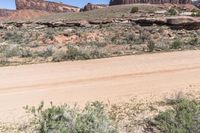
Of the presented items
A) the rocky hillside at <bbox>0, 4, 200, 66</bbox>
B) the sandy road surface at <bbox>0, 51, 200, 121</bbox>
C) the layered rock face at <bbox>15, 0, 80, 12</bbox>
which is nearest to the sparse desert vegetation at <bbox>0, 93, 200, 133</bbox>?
the sandy road surface at <bbox>0, 51, 200, 121</bbox>

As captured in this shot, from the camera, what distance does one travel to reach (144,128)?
8305 millimetres

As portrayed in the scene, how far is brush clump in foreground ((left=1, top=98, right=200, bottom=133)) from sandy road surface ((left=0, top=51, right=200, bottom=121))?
1009 millimetres

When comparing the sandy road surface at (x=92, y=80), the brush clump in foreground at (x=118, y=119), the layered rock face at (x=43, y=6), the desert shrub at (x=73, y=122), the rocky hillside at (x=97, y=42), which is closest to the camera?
the desert shrub at (x=73, y=122)

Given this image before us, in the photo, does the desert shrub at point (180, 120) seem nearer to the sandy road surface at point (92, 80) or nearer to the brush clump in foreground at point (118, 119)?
the brush clump in foreground at point (118, 119)

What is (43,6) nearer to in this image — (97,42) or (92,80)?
(97,42)

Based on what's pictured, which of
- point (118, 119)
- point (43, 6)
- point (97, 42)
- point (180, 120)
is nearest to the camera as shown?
point (180, 120)

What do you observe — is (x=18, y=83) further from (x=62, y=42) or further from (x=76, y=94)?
(x=62, y=42)

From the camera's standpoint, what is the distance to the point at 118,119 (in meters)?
8.88

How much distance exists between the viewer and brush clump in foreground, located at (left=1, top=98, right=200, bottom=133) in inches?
279

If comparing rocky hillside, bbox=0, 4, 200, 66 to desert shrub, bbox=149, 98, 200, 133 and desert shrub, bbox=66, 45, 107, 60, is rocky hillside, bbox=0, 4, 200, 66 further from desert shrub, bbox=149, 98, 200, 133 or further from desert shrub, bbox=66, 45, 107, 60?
desert shrub, bbox=149, 98, 200, 133

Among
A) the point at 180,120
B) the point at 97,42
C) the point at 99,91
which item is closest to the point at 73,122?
the point at 180,120

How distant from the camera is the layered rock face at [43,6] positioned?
15675 centimetres

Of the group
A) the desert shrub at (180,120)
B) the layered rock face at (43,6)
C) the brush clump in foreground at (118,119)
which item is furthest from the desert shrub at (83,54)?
the layered rock face at (43,6)

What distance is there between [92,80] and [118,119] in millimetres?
4684
